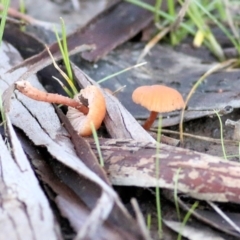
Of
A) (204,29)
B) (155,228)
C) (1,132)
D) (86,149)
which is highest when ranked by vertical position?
(204,29)

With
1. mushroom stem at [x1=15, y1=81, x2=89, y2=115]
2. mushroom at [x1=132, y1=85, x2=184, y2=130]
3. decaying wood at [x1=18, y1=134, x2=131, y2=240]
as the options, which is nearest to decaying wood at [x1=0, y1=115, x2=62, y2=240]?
decaying wood at [x1=18, y1=134, x2=131, y2=240]

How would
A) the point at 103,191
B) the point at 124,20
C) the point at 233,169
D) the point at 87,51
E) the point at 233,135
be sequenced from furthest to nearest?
the point at 124,20 → the point at 87,51 → the point at 233,135 → the point at 233,169 → the point at 103,191

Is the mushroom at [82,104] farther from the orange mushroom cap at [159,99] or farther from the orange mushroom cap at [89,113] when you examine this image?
the orange mushroom cap at [159,99]

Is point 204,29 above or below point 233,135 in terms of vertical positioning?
above

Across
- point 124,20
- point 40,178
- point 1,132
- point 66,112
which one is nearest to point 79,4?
point 124,20

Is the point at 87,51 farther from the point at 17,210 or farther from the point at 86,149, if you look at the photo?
Answer: the point at 17,210

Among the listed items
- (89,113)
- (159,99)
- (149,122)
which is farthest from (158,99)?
(89,113)
